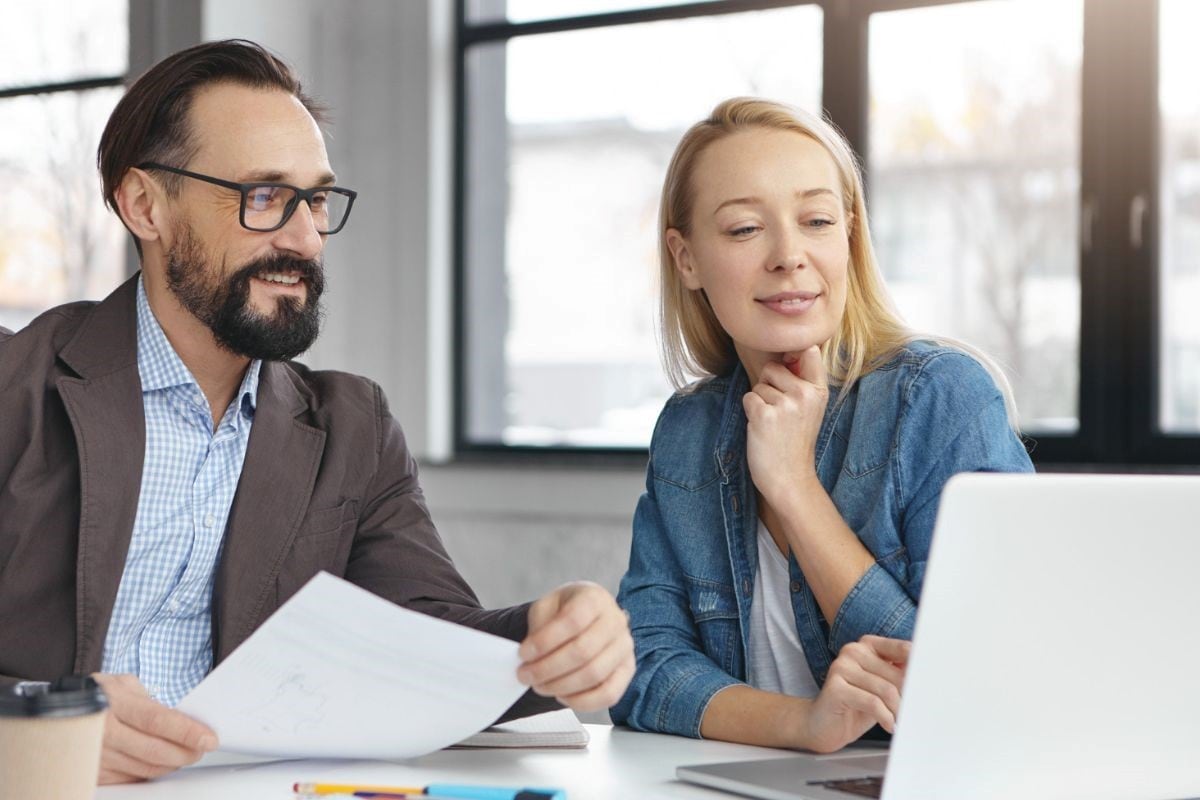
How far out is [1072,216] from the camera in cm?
304

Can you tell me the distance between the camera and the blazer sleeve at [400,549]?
158 centimetres

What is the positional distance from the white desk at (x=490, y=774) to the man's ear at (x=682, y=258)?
639 mm

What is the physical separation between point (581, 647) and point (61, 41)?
3.47 meters

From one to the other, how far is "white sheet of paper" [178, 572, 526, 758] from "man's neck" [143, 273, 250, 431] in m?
0.65

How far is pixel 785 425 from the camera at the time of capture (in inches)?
58.7

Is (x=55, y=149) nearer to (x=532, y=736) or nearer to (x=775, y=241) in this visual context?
(x=775, y=241)

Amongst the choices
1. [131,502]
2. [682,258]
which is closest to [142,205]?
[131,502]

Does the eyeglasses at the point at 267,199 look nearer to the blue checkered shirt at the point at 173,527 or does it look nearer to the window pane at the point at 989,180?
the blue checkered shirt at the point at 173,527

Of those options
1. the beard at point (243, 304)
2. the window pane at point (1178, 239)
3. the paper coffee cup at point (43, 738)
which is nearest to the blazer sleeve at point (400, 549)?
the beard at point (243, 304)

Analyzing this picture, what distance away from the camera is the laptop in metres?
0.85

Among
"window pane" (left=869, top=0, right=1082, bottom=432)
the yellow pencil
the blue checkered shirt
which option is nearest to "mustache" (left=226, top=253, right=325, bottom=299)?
the blue checkered shirt

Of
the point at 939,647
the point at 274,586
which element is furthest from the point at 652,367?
the point at 939,647

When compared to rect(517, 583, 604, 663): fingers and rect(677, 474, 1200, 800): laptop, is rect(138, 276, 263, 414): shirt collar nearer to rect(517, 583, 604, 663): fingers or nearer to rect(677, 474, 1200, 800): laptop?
rect(517, 583, 604, 663): fingers

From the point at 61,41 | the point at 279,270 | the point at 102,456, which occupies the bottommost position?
the point at 102,456
